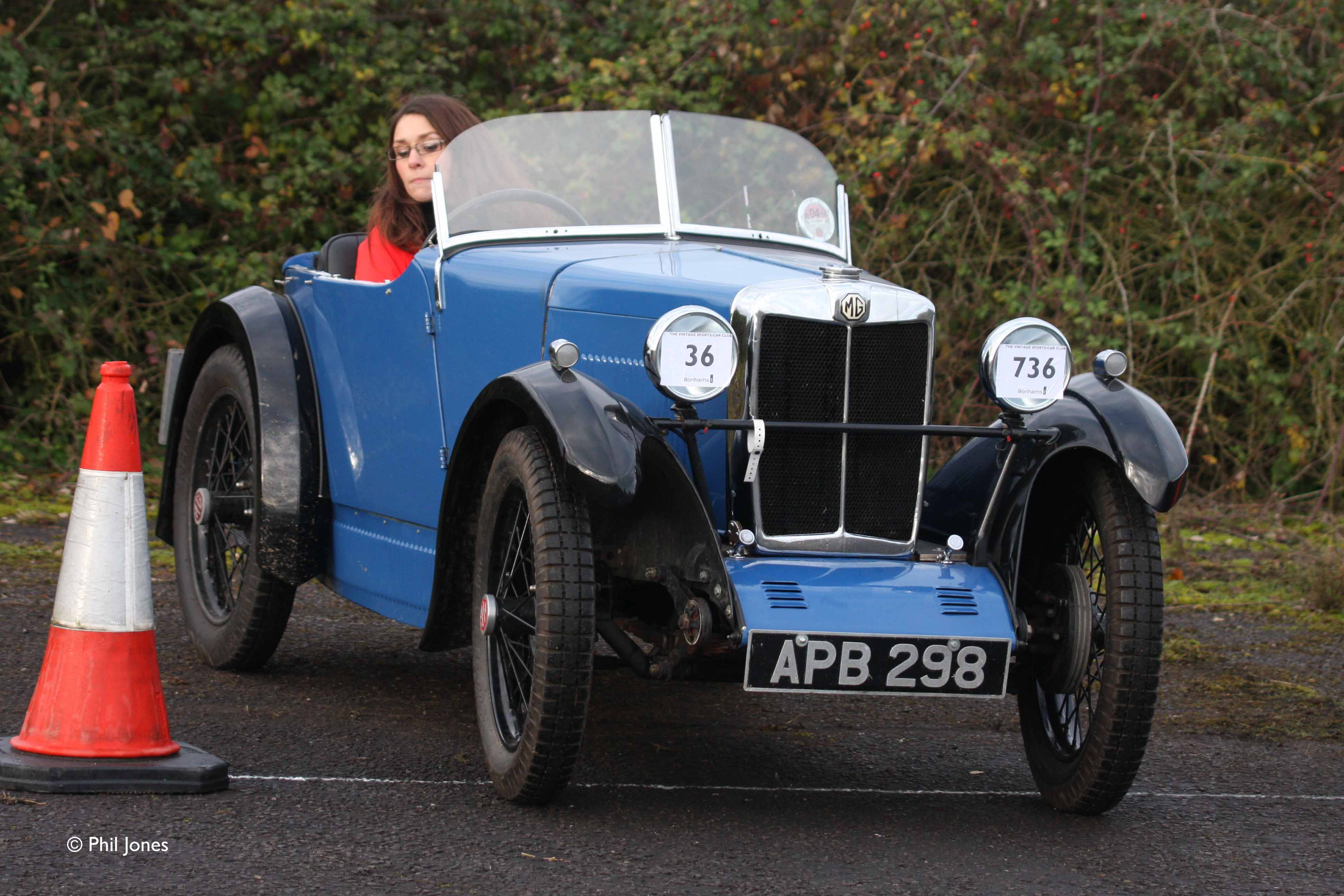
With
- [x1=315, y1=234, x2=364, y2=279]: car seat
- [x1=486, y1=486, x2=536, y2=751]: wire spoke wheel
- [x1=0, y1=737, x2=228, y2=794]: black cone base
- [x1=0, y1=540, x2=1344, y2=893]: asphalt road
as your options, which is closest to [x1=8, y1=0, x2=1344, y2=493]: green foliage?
[x1=315, y1=234, x2=364, y2=279]: car seat

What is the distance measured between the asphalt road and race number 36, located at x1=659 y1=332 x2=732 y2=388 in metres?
1.01

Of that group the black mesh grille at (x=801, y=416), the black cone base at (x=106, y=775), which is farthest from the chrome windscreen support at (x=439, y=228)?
the black cone base at (x=106, y=775)

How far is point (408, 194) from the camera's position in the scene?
5105 mm

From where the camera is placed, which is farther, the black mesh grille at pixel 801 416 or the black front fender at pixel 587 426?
the black mesh grille at pixel 801 416

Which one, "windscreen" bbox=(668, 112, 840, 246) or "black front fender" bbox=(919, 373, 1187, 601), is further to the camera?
"windscreen" bbox=(668, 112, 840, 246)

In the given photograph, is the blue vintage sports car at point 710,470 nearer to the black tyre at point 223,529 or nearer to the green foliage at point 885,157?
the black tyre at point 223,529

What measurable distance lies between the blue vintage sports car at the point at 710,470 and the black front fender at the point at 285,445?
0.24 ft

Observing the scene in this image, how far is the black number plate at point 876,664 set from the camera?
333 cm

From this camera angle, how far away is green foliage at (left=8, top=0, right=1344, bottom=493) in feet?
30.4

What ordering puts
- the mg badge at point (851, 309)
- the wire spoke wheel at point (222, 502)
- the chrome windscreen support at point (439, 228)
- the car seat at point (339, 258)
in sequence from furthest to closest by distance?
the car seat at point (339, 258)
the wire spoke wheel at point (222, 502)
the chrome windscreen support at point (439, 228)
the mg badge at point (851, 309)

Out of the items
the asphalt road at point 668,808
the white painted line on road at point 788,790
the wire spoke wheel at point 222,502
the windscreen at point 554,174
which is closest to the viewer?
the asphalt road at point 668,808

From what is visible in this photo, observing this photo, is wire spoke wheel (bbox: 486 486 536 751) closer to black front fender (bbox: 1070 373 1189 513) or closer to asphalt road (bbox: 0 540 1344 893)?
asphalt road (bbox: 0 540 1344 893)

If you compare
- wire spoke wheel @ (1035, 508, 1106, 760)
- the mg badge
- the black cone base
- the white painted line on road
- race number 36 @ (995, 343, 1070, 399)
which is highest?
the mg badge

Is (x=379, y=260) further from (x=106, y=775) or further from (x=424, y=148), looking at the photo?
(x=106, y=775)
